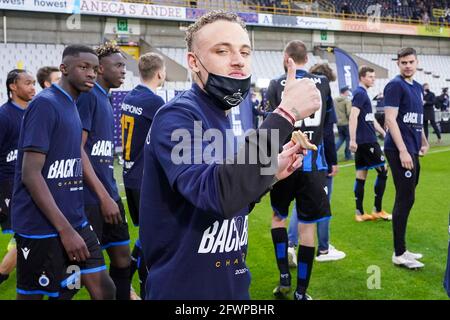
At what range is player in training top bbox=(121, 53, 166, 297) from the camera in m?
4.05

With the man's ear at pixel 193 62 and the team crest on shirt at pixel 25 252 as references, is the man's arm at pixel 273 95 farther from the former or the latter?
the man's ear at pixel 193 62

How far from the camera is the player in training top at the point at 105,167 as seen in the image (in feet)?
11.3

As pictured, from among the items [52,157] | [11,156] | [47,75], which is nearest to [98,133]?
[52,157]

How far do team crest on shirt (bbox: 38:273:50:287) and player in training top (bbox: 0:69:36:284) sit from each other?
75.0 inches

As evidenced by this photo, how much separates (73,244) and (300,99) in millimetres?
1760

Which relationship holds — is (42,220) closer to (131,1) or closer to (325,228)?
(325,228)

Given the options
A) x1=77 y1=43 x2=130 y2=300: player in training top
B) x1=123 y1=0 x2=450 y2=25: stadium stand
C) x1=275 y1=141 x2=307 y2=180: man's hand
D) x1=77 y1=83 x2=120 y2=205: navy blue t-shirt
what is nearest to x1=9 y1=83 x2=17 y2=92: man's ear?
x1=77 y1=43 x2=130 y2=300: player in training top

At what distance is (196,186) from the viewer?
146cm

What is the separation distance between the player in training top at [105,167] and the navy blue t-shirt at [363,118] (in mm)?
4066

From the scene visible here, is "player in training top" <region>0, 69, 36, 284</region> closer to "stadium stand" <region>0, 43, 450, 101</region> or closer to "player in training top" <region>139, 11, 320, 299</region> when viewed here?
"player in training top" <region>139, 11, 320, 299</region>

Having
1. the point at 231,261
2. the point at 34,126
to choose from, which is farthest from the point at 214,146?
the point at 34,126

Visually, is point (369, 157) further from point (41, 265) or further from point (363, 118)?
point (41, 265)

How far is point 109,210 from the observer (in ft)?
11.2
